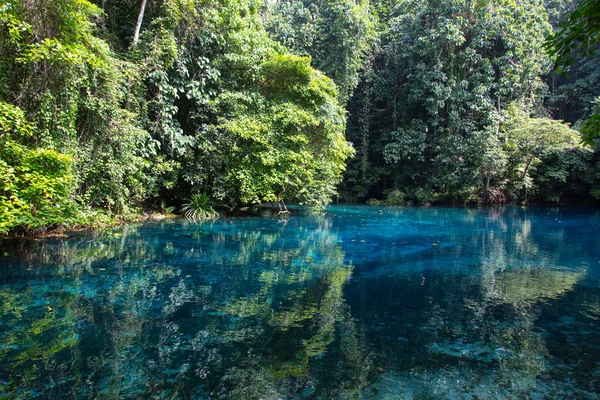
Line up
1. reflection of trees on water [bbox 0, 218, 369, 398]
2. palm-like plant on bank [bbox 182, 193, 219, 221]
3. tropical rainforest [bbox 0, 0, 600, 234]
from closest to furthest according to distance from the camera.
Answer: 1. reflection of trees on water [bbox 0, 218, 369, 398]
2. tropical rainforest [bbox 0, 0, 600, 234]
3. palm-like plant on bank [bbox 182, 193, 219, 221]

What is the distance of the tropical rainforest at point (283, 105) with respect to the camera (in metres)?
7.66

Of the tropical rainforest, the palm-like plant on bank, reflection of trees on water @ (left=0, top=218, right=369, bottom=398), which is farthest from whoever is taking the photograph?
the palm-like plant on bank

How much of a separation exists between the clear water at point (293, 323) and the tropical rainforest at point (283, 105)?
2076mm

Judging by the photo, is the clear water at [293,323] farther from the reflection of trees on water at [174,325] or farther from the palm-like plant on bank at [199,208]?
the palm-like plant on bank at [199,208]

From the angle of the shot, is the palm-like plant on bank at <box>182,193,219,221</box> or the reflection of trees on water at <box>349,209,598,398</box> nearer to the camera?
the reflection of trees on water at <box>349,209,598,398</box>

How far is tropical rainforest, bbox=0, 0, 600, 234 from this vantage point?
7.66 meters

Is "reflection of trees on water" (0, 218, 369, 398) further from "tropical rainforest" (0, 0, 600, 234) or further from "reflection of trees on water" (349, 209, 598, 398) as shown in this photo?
"tropical rainforest" (0, 0, 600, 234)

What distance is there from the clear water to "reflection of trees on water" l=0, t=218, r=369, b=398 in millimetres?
20

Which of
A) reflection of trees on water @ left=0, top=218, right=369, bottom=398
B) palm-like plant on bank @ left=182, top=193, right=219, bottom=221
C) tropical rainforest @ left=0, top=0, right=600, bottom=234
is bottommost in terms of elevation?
reflection of trees on water @ left=0, top=218, right=369, bottom=398

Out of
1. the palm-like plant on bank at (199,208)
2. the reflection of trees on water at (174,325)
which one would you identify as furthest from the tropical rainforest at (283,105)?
the reflection of trees on water at (174,325)

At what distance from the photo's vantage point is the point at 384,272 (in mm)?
6988

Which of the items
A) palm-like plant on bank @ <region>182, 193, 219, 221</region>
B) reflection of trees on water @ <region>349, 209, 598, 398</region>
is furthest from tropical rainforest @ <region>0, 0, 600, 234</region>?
reflection of trees on water @ <region>349, 209, 598, 398</region>

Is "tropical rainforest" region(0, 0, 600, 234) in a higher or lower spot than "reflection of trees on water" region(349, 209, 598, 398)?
higher


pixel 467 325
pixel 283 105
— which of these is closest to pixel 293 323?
pixel 467 325
